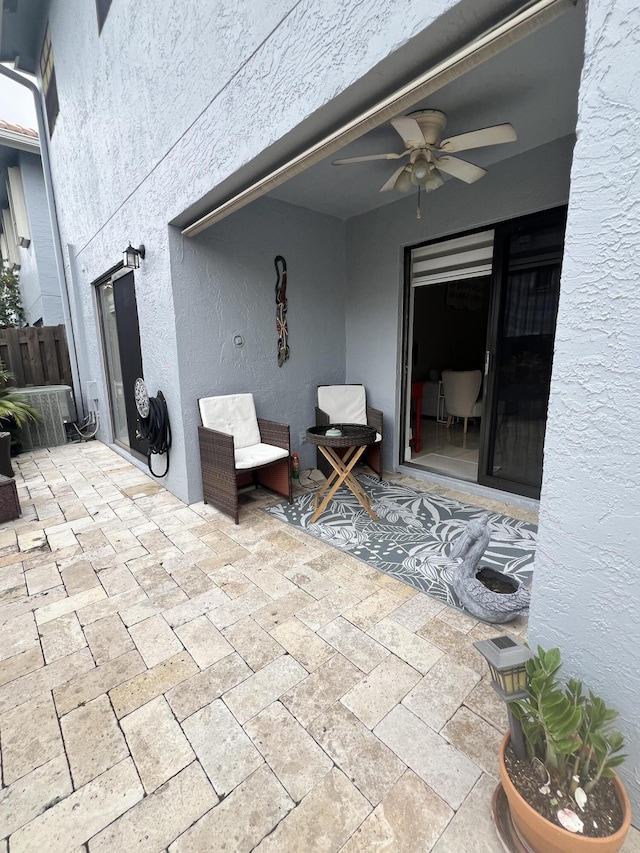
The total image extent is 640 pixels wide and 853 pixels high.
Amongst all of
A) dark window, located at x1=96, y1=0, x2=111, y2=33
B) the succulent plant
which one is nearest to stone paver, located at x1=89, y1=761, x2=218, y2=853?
the succulent plant

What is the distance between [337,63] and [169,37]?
1.98m

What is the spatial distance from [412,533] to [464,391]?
286 cm

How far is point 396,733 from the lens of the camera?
4.46ft

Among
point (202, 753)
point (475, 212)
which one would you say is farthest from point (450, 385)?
point (202, 753)

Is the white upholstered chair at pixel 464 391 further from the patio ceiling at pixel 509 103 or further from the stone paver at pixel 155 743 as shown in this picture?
the stone paver at pixel 155 743

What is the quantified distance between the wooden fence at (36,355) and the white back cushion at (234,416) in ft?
14.4

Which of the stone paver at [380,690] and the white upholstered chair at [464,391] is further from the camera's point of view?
the white upholstered chair at [464,391]

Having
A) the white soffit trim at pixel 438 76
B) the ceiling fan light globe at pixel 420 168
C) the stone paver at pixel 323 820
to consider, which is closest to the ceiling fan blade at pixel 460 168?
the ceiling fan light globe at pixel 420 168

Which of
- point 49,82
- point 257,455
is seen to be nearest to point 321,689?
point 257,455

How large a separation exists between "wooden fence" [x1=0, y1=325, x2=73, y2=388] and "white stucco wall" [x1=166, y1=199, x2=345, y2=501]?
4307mm

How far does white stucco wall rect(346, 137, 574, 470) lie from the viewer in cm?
291

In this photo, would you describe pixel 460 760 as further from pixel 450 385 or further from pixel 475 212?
pixel 450 385

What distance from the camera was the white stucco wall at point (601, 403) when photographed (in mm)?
922

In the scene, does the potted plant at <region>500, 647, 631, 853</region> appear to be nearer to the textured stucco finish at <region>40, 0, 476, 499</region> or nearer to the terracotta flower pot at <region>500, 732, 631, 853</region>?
the terracotta flower pot at <region>500, 732, 631, 853</region>
